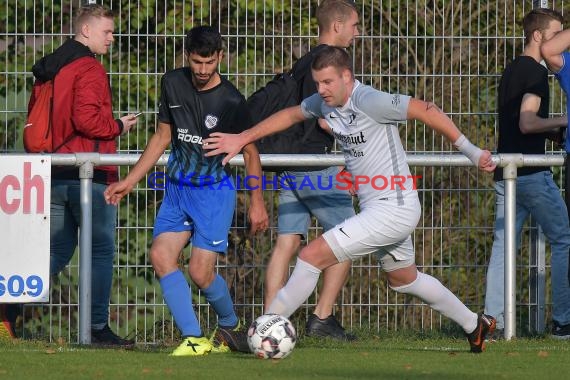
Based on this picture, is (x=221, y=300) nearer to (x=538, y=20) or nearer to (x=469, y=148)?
(x=469, y=148)

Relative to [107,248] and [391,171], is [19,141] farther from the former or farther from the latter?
[391,171]

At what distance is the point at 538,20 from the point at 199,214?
3.07 metres

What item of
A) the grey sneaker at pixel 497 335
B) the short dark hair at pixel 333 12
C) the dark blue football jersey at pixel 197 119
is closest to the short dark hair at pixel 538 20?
the short dark hair at pixel 333 12

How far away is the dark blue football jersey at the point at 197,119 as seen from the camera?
9297mm

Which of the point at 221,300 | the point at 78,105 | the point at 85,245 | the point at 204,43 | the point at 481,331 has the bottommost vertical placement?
the point at 481,331

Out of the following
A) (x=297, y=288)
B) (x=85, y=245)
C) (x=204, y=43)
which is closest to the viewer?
(x=297, y=288)

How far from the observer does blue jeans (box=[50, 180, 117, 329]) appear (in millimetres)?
10516

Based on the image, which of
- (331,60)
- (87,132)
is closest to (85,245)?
(87,132)

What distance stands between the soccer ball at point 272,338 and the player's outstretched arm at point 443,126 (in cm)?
141

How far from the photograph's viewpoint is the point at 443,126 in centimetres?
869

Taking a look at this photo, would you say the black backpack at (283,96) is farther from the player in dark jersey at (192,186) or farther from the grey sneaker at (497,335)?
the grey sneaker at (497,335)

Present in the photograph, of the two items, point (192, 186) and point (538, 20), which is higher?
point (538, 20)

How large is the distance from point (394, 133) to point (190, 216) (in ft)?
4.50

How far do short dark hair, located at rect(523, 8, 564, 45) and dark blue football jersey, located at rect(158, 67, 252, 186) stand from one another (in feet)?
8.45
